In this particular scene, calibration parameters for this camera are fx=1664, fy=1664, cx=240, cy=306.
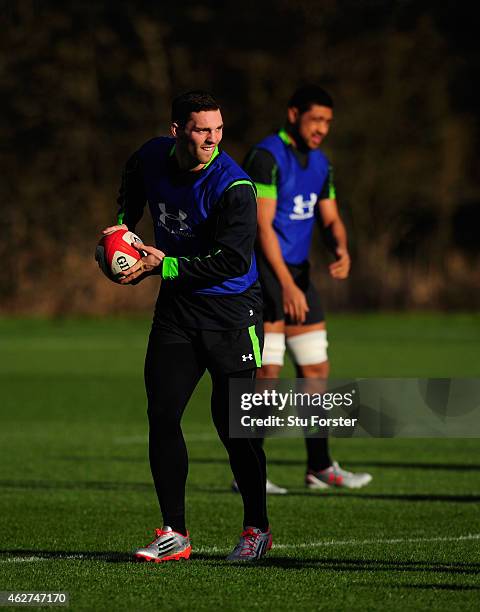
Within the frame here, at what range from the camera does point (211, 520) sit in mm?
9531

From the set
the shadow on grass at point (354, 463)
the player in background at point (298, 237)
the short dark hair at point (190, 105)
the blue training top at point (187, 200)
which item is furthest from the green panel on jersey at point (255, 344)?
the shadow on grass at point (354, 463)

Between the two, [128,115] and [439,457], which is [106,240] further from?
[128,115]

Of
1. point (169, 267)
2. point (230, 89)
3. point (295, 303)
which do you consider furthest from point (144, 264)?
point (230, 89)

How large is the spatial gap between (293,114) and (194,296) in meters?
3.48

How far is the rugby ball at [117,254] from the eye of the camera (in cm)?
757

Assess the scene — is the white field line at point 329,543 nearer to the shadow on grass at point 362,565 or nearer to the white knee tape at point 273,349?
the shadow on grass at point 362,565

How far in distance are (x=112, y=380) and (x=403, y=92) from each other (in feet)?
89.4

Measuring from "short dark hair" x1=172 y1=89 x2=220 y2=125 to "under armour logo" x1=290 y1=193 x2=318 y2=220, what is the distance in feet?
11.5

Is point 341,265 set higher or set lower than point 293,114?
lower

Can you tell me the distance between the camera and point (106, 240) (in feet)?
25.1

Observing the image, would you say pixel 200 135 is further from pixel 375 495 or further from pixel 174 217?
pixel 375 495

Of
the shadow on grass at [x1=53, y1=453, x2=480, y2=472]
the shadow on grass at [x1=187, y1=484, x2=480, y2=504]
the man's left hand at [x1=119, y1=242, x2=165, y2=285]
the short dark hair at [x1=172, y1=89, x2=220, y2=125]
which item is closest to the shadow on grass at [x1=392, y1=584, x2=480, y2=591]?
the man's left hand at [x1=119, y1=242, x2=165, y2=285]

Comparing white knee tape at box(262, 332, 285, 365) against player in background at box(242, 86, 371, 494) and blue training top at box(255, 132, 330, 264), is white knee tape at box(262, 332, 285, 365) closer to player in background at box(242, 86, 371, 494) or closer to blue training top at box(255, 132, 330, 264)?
player in background at box(242, 86, 371, 494)

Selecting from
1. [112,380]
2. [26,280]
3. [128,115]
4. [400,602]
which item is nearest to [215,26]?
[128,115]
